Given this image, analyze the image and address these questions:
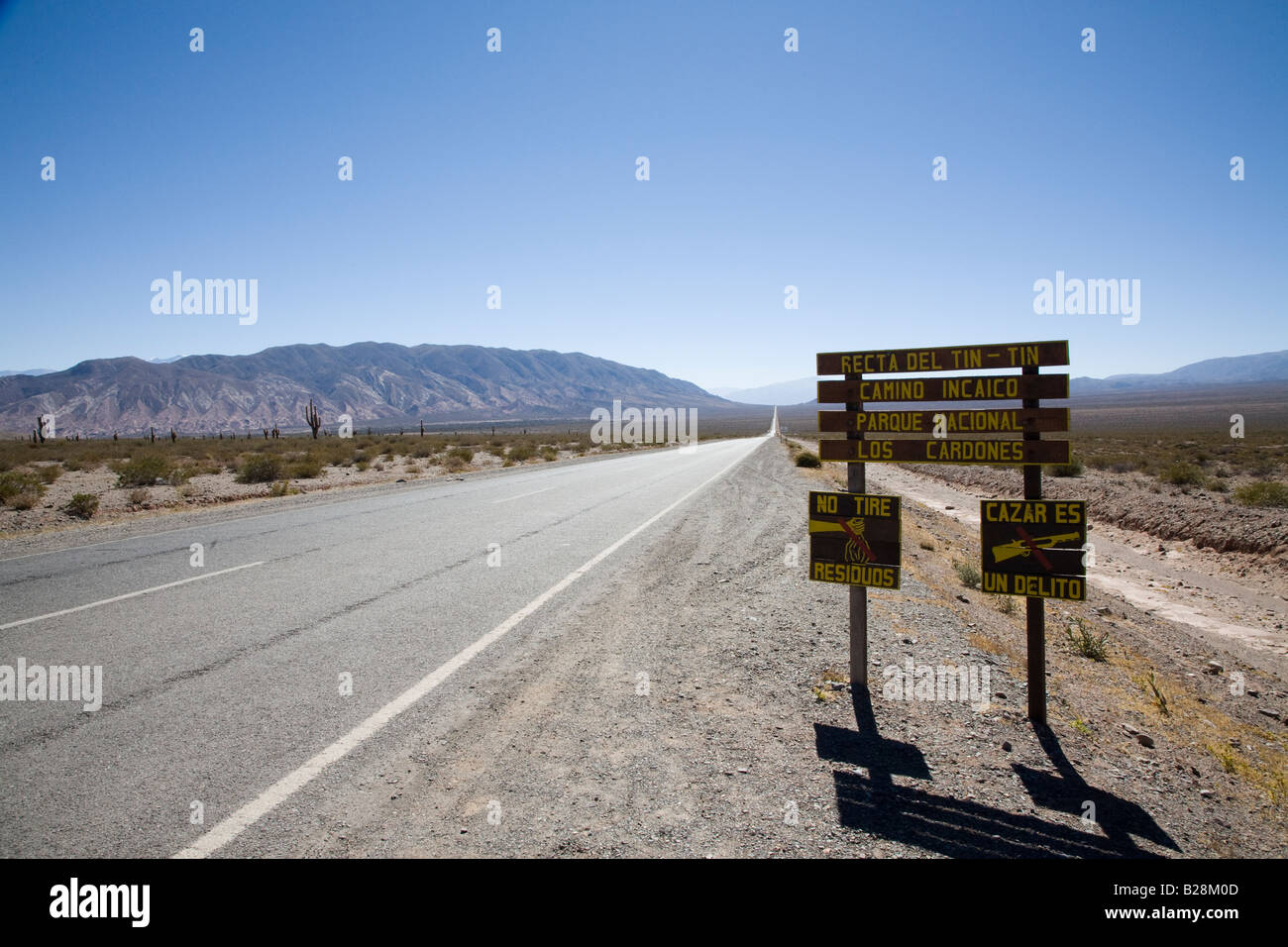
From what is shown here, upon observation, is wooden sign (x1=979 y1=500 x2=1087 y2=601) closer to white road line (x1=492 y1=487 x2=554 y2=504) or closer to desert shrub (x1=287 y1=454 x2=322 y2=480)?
white road line (x1=492 y1=487 x2=554 y2=504)

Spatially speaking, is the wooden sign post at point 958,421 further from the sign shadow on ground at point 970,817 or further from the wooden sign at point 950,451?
the sign shadow on ground at point 970,817

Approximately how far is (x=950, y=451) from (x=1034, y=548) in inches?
31.2

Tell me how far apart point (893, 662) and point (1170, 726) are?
1800 mm

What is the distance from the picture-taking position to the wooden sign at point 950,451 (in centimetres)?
432

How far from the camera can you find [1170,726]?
4.73 m

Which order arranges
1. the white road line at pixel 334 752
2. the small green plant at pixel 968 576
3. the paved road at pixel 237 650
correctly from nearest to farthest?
the white road line at pixel 334 752
the paved road at pixel 237 650
the small green plant at pixel 968 576

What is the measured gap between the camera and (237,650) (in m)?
5.48

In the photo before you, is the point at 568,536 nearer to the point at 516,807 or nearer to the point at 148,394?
the point at 516,807

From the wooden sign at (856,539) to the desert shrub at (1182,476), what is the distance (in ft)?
74.9
